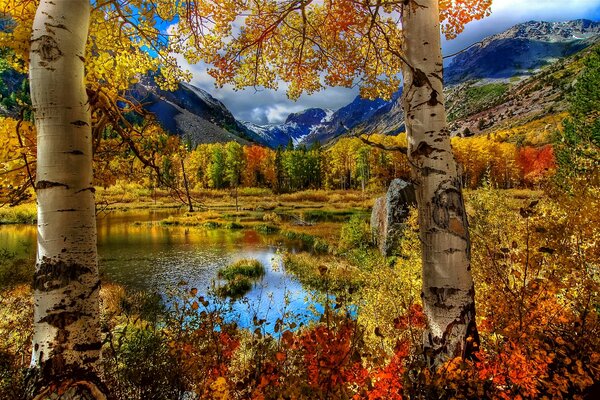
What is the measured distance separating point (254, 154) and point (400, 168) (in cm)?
3632

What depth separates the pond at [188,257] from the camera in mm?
15500

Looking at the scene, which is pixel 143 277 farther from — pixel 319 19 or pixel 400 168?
pixel 400 168

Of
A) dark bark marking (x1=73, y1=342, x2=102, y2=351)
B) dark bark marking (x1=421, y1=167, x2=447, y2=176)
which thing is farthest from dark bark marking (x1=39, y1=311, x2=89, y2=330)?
dark bark marking (x1=421, y1=167, x2=447, y2=176)

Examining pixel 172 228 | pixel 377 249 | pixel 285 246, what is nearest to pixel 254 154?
pixel 172 228

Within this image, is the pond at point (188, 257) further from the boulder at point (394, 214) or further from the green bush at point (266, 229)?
the boulder at point (394, 214)

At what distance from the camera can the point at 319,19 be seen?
468 cm

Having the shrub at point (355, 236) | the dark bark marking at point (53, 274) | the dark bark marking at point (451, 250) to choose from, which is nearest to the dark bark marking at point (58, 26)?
the dark bark marking at point (53, 274)

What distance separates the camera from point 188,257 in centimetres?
2434

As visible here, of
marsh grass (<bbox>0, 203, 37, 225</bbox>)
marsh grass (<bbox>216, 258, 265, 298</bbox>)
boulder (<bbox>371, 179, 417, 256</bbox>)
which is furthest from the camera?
marsh grass (<bbox>0, 203, 37, 225</bbox>)

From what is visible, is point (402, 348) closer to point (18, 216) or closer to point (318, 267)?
point (318, 267)

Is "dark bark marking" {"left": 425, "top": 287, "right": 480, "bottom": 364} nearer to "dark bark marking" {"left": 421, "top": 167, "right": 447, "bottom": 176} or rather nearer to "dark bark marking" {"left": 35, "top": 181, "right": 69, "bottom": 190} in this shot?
"dark bark marking" {"left": 421, "top": 167, "right": 447, "bottom": 176}

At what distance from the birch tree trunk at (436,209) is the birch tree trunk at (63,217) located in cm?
210

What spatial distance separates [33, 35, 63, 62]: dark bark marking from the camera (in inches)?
66.6

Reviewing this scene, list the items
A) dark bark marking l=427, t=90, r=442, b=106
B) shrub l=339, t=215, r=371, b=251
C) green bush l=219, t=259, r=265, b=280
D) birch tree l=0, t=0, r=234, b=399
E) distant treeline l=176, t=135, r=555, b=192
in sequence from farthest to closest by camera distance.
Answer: distant treeline l=176, t=135, r=555, b=192
shrub l=339, t=215, r=371, b=251
green bush l=219, t=259, r=265, b=280
dark bark marking l=427, t=90, r=442, b=106
birch tree l=0, t=0, r=234, b=399
